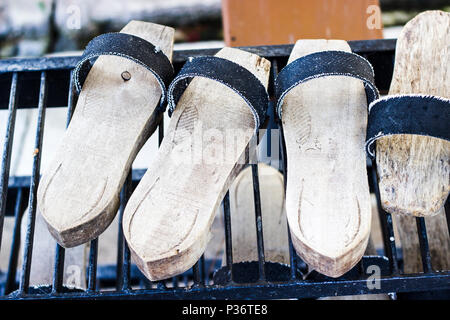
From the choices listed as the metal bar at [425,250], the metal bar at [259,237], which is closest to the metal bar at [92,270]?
the metal bar at [259,237]

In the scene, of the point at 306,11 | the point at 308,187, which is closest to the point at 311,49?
the point at 308,187

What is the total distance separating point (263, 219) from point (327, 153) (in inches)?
13.7

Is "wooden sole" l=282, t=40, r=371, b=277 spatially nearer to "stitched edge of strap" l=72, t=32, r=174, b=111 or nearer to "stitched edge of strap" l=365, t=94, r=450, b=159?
"stitched edge of strap" l=365, t=94, r=450, b=159

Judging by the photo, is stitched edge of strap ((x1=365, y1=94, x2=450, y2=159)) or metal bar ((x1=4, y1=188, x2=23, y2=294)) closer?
stitched edge of strap ((x1=365, y1=94, x2=450, y2=159))

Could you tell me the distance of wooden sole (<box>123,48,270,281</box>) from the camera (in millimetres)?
563

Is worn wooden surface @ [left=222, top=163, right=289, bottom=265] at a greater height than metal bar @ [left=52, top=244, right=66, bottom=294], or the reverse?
worn wooden surface @ [left=222, top=163, right=289, bottom=265]

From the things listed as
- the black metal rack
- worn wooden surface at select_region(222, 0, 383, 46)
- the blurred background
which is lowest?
the black metal rack

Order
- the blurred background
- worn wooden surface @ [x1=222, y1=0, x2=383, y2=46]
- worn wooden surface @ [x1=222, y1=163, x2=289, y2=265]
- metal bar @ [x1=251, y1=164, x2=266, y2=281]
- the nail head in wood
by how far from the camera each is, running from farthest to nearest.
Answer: the blurred background
worn wooden surface @ [x1=222, y1=0, x2=383, y2=46]
worn wooden surface @ [x1=222, y1=163, x2=289, y2=265]
the nail head in wood
metal bar @ [x1=251, y1=164, x2=266, y2=281]

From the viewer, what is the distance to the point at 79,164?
0.66 m

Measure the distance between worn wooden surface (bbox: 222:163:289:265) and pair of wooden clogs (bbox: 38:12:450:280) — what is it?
28 cm

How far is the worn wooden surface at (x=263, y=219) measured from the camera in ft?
3.03

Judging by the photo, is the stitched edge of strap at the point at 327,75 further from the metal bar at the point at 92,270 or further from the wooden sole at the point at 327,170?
the metal bar at the point at 92,270

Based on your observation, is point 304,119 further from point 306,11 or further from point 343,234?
point 306,11

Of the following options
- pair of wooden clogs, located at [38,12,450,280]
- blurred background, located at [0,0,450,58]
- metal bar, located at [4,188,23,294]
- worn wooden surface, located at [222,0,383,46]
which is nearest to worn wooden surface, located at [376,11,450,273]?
pair of wooden clogs, located at [38,12,450,280]
